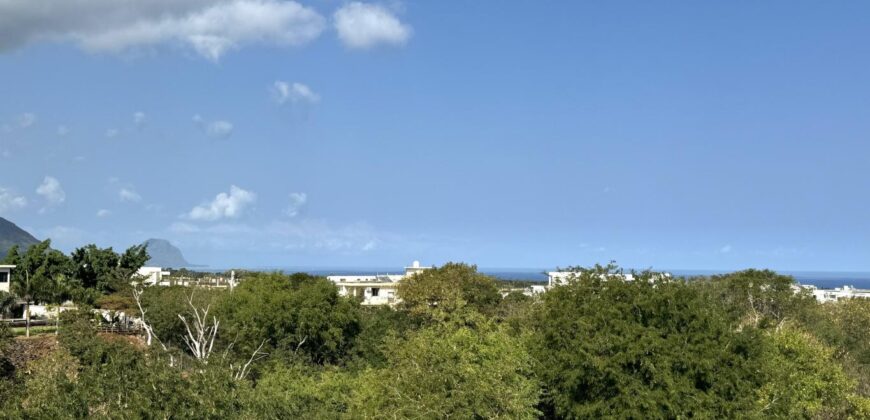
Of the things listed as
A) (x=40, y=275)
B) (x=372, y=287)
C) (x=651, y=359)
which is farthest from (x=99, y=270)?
(x=651, y=359)

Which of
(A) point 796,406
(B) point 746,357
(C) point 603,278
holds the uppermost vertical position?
(C) point 603,278

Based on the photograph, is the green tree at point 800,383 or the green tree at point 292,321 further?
the green tree at point 292,321

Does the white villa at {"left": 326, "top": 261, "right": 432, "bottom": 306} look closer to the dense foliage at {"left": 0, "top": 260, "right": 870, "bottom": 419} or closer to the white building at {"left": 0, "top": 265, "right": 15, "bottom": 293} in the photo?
the white building at {"left": 0, "top": 265, "right": 15, "bottom": 293}

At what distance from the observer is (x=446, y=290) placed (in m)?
65.5

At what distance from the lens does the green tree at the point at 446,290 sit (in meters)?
65.3

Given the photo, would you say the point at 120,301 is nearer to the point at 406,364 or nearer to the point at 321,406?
the point at 321,406

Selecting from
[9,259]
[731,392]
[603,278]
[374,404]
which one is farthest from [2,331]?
[9,259]

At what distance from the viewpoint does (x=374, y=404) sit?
1143 inches

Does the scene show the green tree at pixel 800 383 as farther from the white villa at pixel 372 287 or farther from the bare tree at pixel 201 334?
the white villa at pixel 372 287

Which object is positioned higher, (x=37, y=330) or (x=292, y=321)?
(x=292, y=321)

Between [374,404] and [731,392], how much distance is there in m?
14.6

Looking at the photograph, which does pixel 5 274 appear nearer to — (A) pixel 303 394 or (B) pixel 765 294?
(A) pixel 303 394

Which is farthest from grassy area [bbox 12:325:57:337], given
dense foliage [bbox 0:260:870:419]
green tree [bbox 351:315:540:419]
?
green tree [bbox 351:315:540:419]

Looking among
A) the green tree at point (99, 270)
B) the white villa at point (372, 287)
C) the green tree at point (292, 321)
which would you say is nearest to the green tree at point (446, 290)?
the green tree at point (292, 321)
